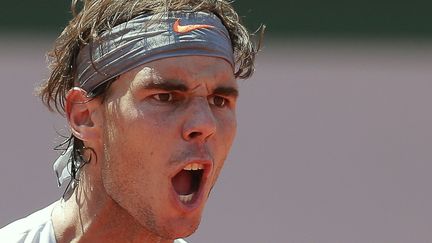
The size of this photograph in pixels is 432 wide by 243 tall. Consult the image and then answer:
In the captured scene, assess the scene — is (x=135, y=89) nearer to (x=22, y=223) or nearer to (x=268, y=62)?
(x=22, y=223)

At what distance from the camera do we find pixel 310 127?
505 centimetres

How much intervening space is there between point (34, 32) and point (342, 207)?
5.56 ft

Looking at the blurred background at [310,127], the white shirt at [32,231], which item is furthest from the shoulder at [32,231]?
the blurred background at [310,127]

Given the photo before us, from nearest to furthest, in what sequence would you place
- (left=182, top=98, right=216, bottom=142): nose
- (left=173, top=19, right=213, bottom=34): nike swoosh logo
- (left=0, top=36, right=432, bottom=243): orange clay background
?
1. (left=182, top=98, right=216, bottom=142): nose
2. (left=173, top=19, right=213, bottom=34): nike swoosh logo
3. (left=0, top=36, right=432, bottom=243): orange clay background

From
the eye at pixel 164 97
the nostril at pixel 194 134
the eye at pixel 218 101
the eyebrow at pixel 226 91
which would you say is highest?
the eyebrow at pixel 226 91

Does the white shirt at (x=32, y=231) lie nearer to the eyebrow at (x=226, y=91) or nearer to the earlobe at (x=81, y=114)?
the earlobe at (x=81, y=114)

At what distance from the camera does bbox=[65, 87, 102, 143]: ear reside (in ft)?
8.70

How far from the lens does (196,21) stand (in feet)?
8.68

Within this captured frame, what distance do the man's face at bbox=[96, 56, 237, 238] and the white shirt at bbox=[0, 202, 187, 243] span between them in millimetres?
202

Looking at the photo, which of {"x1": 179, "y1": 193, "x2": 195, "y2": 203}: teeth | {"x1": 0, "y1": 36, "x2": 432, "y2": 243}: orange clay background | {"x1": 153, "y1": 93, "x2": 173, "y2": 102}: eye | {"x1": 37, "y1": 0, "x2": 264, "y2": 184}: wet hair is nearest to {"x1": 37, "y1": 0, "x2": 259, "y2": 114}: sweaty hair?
{"x1": 37, "y1": 0, "x2": 264, "y2": 184}: wet hair

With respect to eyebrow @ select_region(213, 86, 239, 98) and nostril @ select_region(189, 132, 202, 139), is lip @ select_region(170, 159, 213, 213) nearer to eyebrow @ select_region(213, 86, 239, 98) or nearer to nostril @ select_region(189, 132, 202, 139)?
nostril @ select_region(189, 132, 202, 139)

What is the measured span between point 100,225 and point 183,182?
0.25 meters

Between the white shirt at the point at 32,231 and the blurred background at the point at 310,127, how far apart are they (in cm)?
210

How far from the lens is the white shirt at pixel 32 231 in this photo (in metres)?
2.67
